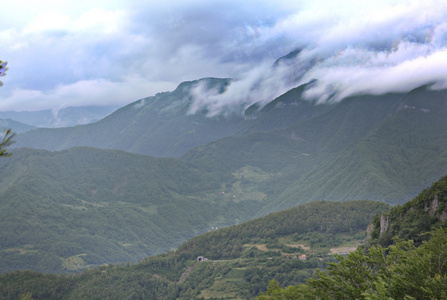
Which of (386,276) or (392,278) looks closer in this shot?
(392,278)

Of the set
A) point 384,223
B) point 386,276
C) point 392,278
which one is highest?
point 392,278

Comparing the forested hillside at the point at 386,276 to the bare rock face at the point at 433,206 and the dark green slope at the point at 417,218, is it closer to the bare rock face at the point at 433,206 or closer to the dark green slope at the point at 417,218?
the dark green slope at the point at 417,218

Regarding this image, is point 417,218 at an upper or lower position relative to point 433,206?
lower

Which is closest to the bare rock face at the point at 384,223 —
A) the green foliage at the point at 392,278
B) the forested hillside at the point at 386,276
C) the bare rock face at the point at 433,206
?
the bare rock face at the point at 433,206

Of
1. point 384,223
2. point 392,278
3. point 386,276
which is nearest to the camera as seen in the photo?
point 392,278

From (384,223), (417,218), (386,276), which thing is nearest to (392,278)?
(386,276)

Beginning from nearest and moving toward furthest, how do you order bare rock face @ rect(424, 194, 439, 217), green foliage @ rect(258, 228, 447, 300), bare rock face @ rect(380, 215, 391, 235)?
green foliage @ rect(258, 228, 447, 300), bare rock face @ rect(424, 194, 439, 217), bare rock face @ rect(380, 215, 391, 235)

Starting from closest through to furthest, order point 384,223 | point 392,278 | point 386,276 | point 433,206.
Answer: point 392,278, point 386,276, point 433,206, point 384,223

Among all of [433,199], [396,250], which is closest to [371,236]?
[433,199]

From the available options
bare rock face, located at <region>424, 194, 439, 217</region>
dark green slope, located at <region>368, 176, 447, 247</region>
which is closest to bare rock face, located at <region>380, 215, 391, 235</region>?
dark green slope, located at <region>368, 176, 447, 247</region>

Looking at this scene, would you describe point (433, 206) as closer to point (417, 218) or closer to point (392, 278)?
point (417, 218)

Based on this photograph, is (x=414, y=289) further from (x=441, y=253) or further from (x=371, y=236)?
(x=371, y=236)

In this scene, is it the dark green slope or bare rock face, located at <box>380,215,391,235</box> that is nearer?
the dark green slope

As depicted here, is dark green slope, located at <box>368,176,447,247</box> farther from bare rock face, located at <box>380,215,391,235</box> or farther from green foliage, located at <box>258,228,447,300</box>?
green foliage, located at <box>258,228,447,300</box>
